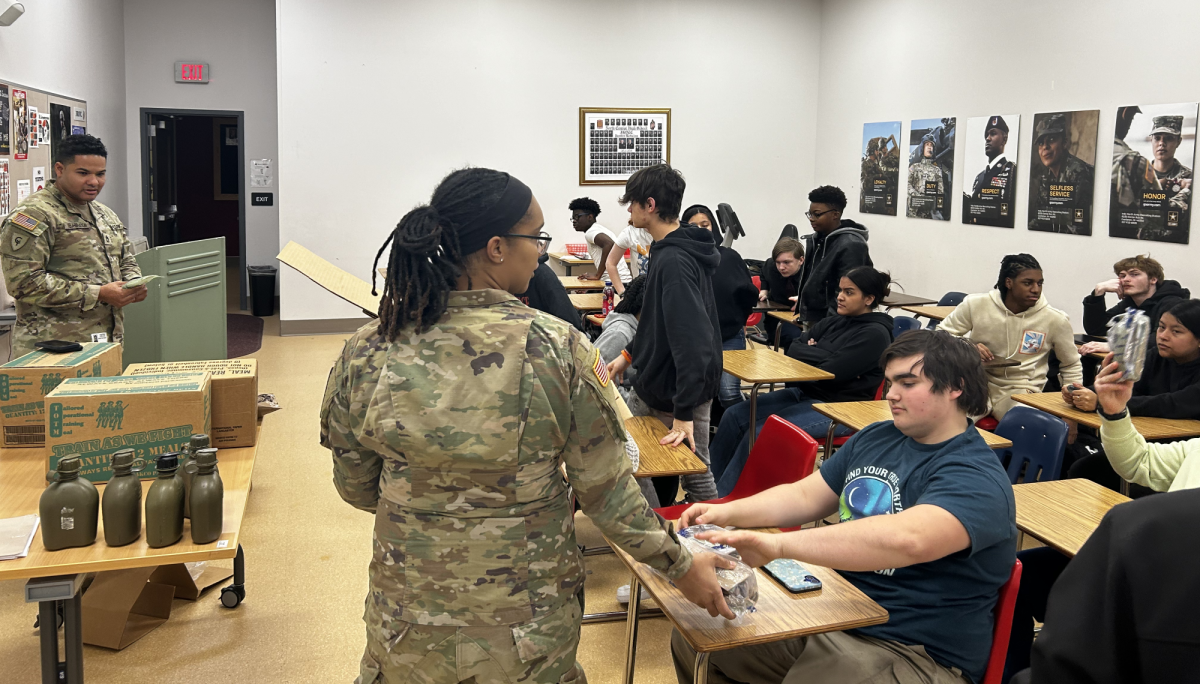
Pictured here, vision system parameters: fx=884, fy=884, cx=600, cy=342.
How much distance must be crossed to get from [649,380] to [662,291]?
1.22 feet

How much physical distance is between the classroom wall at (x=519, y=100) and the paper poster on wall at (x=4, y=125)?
3.79 meters

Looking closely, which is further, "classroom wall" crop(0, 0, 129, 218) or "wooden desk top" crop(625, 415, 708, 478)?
"classroom wall" crop(0, 0, 129, 218)

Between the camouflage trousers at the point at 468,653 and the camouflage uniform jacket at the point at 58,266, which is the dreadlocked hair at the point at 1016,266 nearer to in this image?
the camouflage trousers at the point at 468,653

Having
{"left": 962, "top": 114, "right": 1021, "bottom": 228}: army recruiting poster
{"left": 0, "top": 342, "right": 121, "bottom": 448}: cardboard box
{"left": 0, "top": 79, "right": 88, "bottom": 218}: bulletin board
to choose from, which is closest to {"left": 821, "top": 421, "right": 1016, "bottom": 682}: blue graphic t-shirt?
{"left": 0, "top": 342, "right": 121, "bottom": 448}: cardboard box

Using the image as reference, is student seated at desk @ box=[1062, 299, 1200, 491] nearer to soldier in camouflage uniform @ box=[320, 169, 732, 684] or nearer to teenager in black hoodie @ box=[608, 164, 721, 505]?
teenager in black hoodie @ box=[608, 164, 721, 505]

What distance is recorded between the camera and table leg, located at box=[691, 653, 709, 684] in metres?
1.93

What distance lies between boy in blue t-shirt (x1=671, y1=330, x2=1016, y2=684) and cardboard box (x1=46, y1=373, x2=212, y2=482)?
161 cm

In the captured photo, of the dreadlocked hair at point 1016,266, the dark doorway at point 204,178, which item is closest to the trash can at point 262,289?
the dark doorway at point 204,178

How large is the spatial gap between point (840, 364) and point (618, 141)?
19.9 ft

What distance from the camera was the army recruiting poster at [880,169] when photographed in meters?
8.74

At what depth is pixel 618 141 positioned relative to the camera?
32.3 ft

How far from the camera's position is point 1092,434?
415cm

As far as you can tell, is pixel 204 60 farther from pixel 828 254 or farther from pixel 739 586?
pixel 739 586

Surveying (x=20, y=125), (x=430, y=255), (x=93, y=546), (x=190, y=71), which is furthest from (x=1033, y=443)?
(x=190, y=71)
